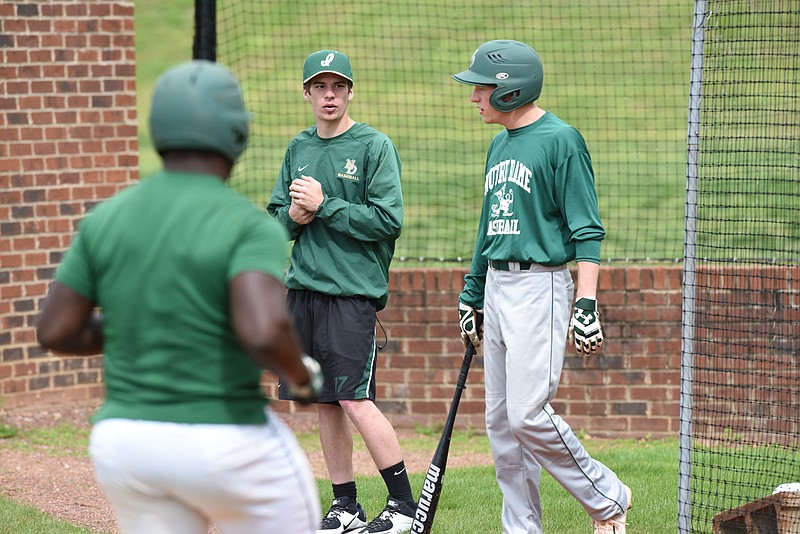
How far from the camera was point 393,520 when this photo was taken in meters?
5.00

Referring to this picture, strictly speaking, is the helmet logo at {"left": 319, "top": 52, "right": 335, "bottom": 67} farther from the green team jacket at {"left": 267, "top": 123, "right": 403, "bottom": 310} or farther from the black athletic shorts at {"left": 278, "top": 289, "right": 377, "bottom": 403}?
the black athletic shorts at {"left": 278, "top": 289, "right": 377, "bottom": 403}

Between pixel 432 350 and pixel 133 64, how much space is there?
9.17ft

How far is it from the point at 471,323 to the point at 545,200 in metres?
0.72

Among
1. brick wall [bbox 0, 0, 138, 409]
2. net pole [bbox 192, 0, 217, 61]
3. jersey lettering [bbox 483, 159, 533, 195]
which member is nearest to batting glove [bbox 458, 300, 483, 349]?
jersey lettering [bbox 483, 159, 533, 195]

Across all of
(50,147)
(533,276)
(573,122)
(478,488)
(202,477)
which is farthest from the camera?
(573,122)

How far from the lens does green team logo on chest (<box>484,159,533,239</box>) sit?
4438mm

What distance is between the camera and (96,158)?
7.39 meters

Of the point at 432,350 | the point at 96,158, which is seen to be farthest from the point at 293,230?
the point at 96,158

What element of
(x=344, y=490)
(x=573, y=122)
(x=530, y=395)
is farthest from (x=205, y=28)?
(x=573, y=122)

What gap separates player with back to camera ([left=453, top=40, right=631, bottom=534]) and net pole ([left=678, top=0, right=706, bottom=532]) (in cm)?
31

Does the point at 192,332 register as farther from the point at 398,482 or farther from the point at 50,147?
the point at 50,147

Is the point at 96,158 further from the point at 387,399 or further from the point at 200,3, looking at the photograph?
the point at 387,399

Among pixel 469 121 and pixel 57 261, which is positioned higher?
pixel 469 121

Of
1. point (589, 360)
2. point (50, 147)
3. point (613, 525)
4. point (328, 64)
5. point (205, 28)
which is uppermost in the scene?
point (205, 28)
